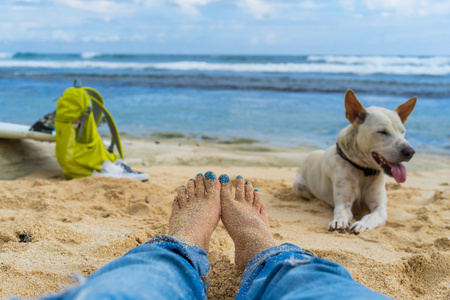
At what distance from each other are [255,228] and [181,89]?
1280cm

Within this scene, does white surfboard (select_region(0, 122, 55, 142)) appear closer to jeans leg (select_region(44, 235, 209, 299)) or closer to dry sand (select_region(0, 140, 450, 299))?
dry sand (select_region(0, 140, 450, 299))

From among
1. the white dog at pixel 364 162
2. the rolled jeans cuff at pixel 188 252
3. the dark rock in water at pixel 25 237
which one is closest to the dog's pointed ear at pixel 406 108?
the white dog at pixel 364 162

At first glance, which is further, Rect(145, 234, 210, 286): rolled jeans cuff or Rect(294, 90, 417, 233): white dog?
Rect(294, 90, 417, 233): white dog

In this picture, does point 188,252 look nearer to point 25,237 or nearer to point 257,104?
point 25,237

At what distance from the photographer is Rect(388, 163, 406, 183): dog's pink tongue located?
296cm

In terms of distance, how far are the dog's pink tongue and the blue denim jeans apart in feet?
5.11

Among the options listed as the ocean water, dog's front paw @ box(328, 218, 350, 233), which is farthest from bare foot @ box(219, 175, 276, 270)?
the ocean water

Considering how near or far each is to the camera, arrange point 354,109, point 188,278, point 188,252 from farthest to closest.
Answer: point 354,109
point 188,252
point 188,278

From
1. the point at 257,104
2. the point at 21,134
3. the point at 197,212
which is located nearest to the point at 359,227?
the point at 197,212

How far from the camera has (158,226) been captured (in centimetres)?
265

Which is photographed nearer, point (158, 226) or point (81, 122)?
point (158, 226)

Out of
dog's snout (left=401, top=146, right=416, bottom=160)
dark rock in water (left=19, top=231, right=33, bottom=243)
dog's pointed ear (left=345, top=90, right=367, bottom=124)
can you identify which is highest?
dog's pointed ear (left=345, top=90, right=367, bottom=124)

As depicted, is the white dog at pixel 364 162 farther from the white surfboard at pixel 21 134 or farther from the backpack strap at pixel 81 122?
the white surfboard at pixel 21 134

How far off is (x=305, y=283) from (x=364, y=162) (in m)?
2.09
